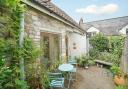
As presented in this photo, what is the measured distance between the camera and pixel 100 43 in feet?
67.1

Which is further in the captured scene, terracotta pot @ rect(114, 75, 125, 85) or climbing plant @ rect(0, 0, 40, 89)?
terracotta pot @ rect(114, 75, 125, 85)

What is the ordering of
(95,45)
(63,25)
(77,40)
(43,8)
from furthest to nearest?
(95,45) → (77,40) → (63,25) → (43,8)

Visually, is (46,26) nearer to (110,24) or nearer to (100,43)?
(100,43)

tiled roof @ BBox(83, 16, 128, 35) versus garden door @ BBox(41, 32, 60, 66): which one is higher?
tiled roof @ BBox(83, 16, 128, 35)

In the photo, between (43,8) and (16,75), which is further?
(43,8)

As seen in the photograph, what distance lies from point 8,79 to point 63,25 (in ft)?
19.6

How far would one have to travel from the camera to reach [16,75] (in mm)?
4594

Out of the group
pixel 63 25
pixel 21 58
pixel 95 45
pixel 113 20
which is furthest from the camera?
pixel 113 20

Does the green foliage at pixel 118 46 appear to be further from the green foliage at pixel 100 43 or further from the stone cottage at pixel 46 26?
the stone cottage at pixel 46 26

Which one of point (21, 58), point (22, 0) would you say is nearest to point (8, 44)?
point (21, 58)

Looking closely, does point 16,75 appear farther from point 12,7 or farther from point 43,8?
point 43,8

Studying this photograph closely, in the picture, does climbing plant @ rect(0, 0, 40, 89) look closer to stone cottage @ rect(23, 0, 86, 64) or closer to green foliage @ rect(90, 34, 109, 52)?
stone cottage @ rect(23, 0, 86, 64)

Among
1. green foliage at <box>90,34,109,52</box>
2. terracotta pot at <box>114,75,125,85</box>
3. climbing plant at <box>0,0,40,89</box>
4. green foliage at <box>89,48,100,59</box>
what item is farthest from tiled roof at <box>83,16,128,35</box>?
climbing plant at <box>0,0,40,89</box>

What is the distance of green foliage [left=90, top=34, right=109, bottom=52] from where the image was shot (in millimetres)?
20375
